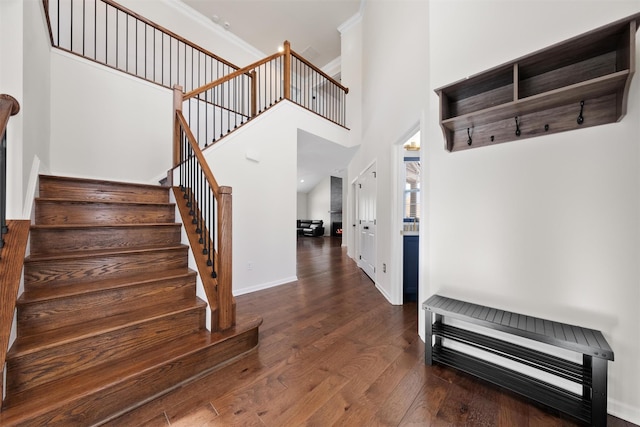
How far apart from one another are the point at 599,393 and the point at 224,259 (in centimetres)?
215

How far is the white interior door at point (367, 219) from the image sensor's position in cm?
390

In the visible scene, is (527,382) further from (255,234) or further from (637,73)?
(255,234)

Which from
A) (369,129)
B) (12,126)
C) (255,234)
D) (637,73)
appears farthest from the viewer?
(369,129)

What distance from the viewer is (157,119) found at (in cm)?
353

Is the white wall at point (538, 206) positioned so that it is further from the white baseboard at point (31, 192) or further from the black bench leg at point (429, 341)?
the white baseboard at point (31, 192)

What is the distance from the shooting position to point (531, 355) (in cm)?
139

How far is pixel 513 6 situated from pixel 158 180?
166 inches

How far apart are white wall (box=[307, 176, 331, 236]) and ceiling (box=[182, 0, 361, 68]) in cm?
614

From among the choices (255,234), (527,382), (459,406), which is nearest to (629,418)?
(527,382)

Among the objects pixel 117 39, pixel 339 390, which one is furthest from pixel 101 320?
pixel 117 39

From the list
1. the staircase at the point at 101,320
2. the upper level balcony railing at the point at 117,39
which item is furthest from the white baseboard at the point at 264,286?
the upper level balcony railing at the point at 117,39

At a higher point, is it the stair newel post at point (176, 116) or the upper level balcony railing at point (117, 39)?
the upper level balcony railing at point (117, 39)

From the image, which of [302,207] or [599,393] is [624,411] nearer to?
[599,393]

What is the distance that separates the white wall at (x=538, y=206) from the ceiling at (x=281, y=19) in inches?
151
